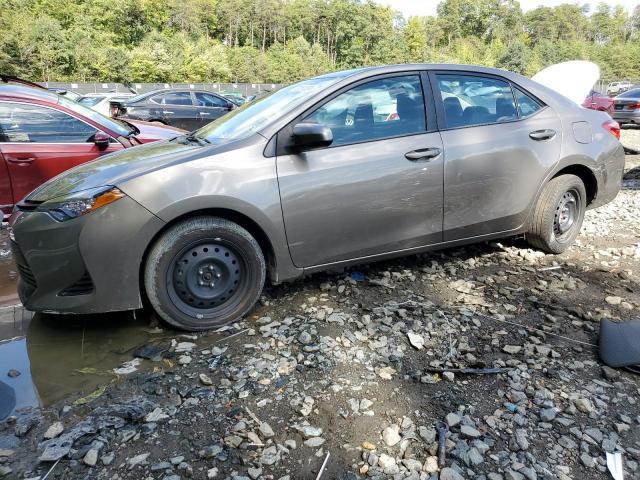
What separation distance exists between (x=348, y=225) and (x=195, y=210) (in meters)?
1.02

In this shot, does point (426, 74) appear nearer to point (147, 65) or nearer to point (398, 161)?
point (398, 161)

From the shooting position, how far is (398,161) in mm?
3455

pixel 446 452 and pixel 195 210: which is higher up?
pixel 195 210

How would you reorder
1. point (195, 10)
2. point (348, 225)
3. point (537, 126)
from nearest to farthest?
point (348, 225) < point (537, 126) < point (195, 10)

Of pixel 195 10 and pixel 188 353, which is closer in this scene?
pixel 188 353

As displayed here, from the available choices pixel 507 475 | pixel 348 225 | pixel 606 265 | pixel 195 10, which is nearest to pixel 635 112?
pixel 606 265

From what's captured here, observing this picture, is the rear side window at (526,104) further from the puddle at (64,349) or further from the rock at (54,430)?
the rock at (54,430)

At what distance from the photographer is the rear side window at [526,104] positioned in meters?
4.06

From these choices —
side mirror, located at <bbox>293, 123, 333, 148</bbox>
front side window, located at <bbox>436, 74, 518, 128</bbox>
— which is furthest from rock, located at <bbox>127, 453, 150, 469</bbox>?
front side window, located at <bbox>436, 74, 518, 128</bbox>

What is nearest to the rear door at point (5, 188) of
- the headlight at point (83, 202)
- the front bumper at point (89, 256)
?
the front bumper at point (89, 256)

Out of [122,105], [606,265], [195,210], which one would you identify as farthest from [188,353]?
[122,105]

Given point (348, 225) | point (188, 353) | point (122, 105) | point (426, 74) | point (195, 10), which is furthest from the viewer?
point (195, 10)

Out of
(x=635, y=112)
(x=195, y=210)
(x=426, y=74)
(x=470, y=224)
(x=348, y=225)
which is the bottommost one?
(x=635, y=112)

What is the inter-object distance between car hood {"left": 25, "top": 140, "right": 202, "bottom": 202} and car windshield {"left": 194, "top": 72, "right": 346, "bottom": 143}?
27 centimetres
